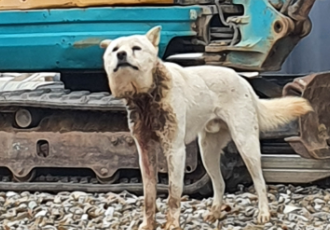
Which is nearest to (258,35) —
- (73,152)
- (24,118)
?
(73,152)

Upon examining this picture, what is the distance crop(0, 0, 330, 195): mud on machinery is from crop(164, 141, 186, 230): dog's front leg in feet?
4.47

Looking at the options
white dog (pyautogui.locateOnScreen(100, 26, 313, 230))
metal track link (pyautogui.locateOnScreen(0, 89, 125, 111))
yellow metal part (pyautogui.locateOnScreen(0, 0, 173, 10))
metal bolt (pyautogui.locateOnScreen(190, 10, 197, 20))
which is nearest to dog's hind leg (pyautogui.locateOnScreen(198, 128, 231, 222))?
white dog (pyautogui.locateOnScreen(100, 26, 313, 230))

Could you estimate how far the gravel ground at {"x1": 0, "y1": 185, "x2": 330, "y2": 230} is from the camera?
570cm

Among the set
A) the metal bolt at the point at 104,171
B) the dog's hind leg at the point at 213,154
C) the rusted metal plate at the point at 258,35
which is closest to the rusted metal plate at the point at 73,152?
the metal bolt at the point at 104,171

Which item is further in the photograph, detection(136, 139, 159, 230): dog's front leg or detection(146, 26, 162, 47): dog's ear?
detection(136, 139, 159, 230): dog's front leg

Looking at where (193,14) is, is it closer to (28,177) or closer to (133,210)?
(133,210)

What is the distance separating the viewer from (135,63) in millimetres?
4914

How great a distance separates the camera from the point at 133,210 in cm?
617

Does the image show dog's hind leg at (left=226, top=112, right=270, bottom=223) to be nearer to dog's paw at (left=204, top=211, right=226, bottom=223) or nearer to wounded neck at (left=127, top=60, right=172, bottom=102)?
dog's paw at (left=204, top=211, right=226, bottom=223)

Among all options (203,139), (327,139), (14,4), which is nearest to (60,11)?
(14,4)

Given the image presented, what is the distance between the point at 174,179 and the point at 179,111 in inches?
14.8

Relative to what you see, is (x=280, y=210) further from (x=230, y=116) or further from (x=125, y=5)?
(x=125, y=5)

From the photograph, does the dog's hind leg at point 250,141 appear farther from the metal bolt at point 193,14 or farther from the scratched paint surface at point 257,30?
the metal bolt at point 193,14

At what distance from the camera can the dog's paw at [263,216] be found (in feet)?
18.3
